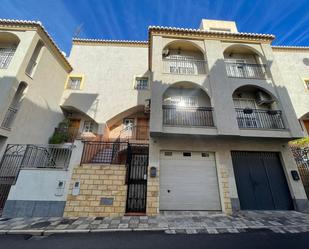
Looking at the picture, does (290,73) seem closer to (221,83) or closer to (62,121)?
(221,83)

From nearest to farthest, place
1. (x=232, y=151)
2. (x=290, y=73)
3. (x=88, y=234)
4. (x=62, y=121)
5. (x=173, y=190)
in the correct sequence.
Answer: (x=88, y=234)
(x=173, y=190)
(x=232, y=151)
(x=62, y=121)
(x=290, y=73)

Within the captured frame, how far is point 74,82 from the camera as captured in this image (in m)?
13.8

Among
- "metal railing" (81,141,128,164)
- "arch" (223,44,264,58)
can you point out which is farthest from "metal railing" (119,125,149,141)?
"arch" (223,44,264,58)

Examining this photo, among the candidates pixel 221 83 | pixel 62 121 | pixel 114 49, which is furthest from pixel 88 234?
pixel 114 49

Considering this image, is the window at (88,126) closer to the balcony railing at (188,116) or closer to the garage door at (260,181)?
the balcony railing at (188,116)

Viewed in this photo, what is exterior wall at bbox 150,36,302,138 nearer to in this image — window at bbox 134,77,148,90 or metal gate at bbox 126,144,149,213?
metal gate at bbox 126,144,149,213

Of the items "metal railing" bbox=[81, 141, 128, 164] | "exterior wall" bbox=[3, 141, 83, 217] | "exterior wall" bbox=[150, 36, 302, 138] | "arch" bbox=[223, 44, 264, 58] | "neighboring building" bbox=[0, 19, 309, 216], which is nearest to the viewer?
"exterior wall" bbox=[3, 141, 83, 217]

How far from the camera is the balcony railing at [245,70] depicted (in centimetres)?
991

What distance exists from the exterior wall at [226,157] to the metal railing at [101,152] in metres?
1.85

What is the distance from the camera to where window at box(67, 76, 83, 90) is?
13492 mm

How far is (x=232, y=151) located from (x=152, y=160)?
4696mm

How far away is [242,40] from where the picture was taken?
10.1 metres

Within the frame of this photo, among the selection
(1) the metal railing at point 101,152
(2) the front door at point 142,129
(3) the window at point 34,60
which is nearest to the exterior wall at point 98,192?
(1) the metal railing at point 101,152

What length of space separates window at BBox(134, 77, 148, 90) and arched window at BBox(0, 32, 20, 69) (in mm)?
8824
